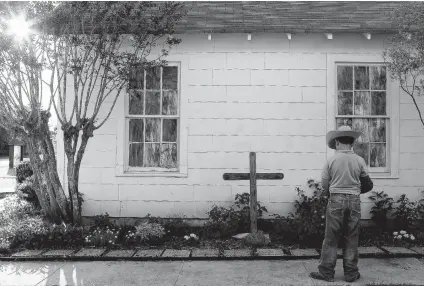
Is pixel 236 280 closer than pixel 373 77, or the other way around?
pixel 236 280

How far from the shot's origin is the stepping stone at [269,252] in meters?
6.02

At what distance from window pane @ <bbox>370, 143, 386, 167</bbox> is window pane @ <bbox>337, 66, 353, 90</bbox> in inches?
48.3

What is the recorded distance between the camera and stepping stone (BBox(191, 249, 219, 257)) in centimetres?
604

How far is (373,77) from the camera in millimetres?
7832

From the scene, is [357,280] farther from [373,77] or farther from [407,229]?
[373,77]

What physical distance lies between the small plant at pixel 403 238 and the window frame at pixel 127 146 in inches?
149

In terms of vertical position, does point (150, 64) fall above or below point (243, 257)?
above

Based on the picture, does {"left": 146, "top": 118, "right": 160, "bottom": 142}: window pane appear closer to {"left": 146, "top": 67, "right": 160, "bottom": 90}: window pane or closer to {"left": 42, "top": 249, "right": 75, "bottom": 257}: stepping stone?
{"left": 146, "top": 67, "right": 160, "bottom": 90}: window pane

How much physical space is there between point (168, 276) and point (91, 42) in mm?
4063

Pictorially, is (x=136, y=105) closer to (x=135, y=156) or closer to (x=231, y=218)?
(x=135, y=156)

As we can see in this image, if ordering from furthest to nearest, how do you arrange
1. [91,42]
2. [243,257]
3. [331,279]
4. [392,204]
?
[392,204] → [91,42] → [243,257] → [331,279]

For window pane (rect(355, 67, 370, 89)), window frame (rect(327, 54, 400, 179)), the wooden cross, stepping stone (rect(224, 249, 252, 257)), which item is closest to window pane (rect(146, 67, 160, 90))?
the wooden cross

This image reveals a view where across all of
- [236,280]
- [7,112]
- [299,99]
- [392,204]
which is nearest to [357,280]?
[236,280]

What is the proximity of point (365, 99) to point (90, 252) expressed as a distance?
18.6 ft
